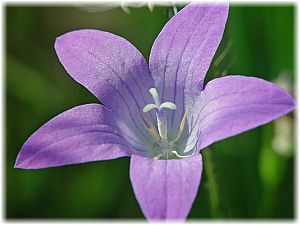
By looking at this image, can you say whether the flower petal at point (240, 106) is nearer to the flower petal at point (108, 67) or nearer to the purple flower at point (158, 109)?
the purple flower at point (158, 109)

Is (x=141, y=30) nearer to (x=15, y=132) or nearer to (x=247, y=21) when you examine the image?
(x=247, y=21)

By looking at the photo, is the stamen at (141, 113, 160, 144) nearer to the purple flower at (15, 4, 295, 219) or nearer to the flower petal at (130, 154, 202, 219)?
the purple flower at (15, 4, 295, 219)

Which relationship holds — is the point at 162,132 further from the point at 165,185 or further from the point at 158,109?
the point at 165,185

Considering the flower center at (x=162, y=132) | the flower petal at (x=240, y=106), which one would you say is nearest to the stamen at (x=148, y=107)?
the flower center at (x=162, y=132)

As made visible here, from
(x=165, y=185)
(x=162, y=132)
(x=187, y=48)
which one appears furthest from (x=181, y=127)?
(x=165, y=185)

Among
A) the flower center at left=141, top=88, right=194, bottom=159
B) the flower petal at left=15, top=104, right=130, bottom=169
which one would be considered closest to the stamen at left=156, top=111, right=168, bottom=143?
the flower center at left=141, top=88, right=194, bottom=159

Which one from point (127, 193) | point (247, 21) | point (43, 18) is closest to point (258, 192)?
point (127, 193)
